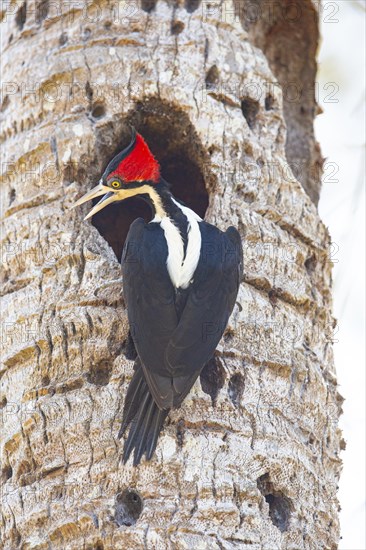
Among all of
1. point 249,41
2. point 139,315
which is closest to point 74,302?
point 139,315

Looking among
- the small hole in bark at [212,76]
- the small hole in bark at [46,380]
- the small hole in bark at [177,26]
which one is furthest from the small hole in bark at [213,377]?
the small hole in bark at [177,26]

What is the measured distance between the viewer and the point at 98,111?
415 centimetres

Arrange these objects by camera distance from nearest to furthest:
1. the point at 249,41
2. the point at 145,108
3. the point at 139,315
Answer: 1. the point at 139,315
2. the point at 145,108
3. the point at 249,41

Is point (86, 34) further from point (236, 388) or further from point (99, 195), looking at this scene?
point (236, 388)

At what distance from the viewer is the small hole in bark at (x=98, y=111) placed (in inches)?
163

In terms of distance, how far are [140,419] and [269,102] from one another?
1.63 m

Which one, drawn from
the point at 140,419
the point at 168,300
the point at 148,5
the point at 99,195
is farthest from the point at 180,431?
the point at 148,5

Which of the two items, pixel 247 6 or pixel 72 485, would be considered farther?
pixel 247 6

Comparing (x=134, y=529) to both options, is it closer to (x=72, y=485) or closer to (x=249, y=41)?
(x=72, y=485)

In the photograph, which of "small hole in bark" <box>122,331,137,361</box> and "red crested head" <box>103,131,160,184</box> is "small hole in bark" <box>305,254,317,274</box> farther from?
"small hole in bark" <box>122,331,137,361</box>

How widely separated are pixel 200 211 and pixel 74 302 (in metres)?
1.24

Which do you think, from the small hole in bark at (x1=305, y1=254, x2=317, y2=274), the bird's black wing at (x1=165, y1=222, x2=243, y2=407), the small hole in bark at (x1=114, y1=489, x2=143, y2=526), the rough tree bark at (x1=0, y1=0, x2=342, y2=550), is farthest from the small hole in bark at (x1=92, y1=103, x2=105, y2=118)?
the small hole in bark at (x1=114, y1=489, x2=143, y2=526)

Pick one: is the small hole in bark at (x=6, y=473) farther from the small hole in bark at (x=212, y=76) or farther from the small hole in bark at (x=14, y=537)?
the small hole in bark at (x=212, y=76)

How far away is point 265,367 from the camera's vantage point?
358cm
